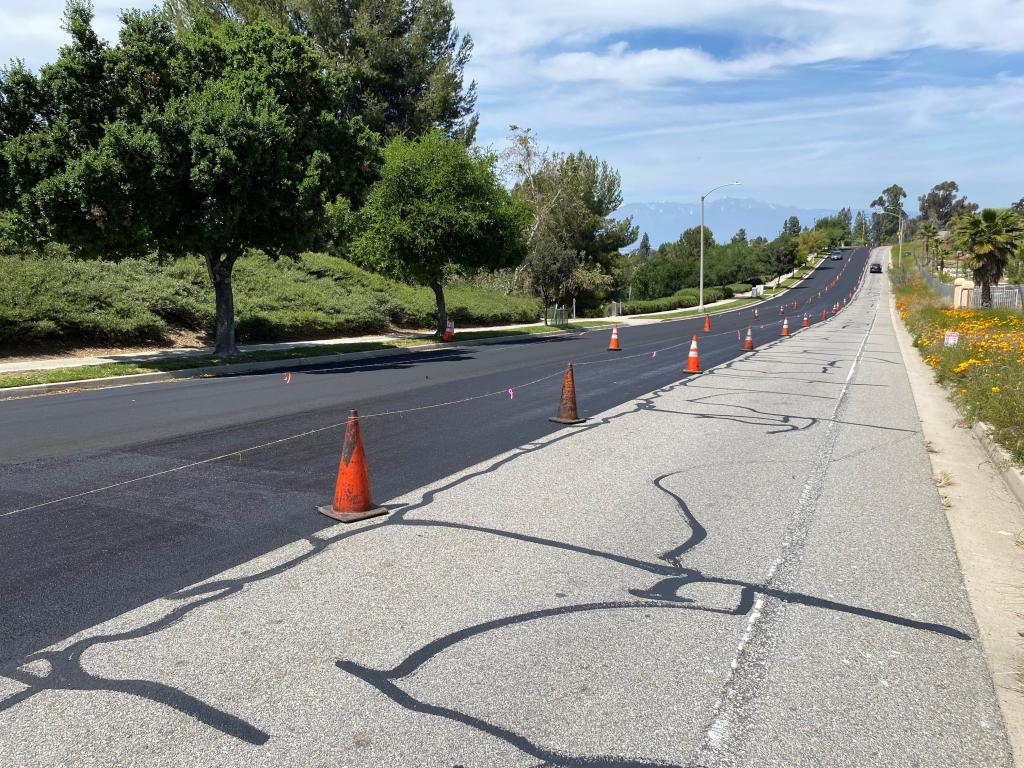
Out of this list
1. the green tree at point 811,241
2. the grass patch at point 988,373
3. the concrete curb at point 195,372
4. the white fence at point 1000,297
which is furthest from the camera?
the green tree at point 811,241

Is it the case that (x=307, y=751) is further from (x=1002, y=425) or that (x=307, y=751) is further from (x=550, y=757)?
(x=1002, y=425)

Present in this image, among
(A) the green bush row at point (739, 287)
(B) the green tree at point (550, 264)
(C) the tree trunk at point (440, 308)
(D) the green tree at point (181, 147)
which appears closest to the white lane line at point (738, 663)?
(D) the green tree at point (181, 147)

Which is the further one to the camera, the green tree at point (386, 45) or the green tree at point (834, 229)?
the green tree at point (834, 229)

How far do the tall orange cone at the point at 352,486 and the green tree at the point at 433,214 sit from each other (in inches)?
824

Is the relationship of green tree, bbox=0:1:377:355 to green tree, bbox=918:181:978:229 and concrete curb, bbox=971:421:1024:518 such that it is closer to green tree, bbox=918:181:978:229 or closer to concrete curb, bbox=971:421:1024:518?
concrete curb, bbox=971:421:1024:518

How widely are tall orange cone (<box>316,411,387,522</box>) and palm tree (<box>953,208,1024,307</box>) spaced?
41.9 m

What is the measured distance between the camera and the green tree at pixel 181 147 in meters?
16.3

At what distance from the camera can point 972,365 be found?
13.8m

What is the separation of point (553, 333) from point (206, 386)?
2160 centimetres

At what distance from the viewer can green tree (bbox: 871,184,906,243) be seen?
18038 centimetres

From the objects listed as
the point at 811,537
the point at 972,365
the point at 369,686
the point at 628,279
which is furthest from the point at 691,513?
the point at 628,279

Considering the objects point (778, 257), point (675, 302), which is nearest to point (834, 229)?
point (778, 257)

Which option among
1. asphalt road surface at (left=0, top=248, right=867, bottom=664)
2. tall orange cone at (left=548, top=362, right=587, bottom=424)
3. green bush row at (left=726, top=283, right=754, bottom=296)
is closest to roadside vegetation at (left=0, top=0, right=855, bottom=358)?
asphalt road surface at (left=0, top=248, right=867, bottom=664)

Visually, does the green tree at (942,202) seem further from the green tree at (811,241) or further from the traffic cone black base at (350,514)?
the traffic cone black base at (350,514)
